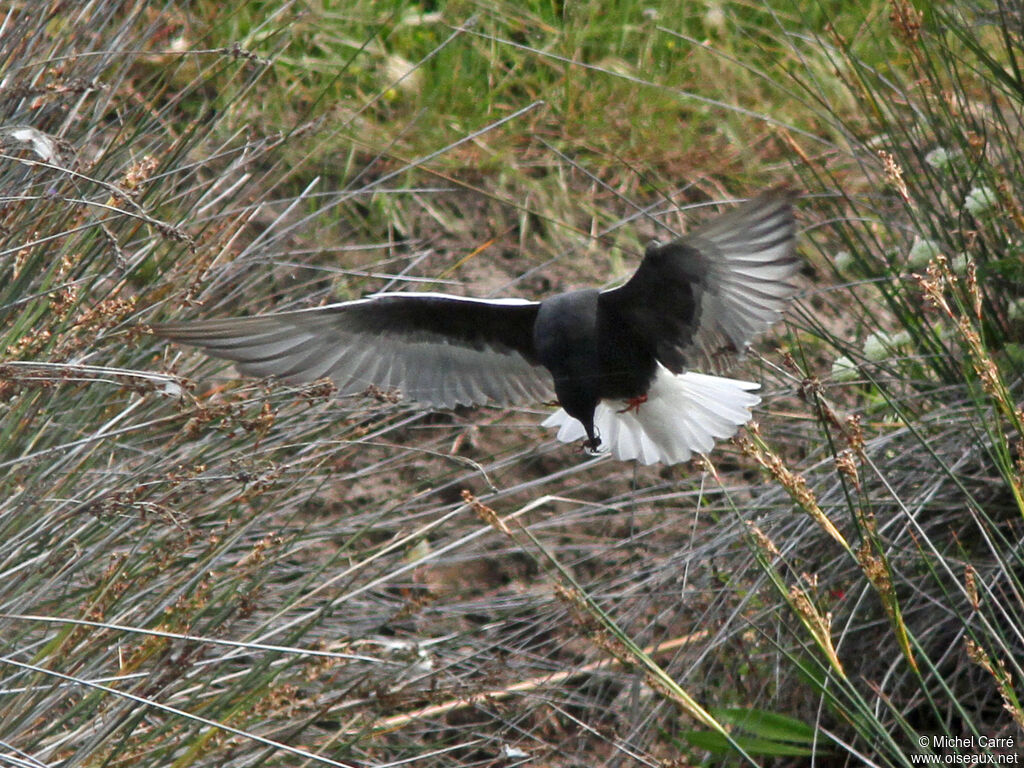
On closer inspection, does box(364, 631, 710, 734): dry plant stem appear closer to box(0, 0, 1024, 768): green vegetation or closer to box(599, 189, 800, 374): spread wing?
box(0, 0, 1024, 768): green vegetation

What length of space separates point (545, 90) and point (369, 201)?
2.11 feet

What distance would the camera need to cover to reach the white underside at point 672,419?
7.66ft

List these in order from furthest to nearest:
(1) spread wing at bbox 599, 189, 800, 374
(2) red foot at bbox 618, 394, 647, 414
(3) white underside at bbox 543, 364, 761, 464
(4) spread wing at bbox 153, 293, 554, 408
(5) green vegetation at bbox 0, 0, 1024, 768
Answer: (2) red foot at bbox 618, 394, 647, 414
(3) white underside at bbox 543, 364, 761, 464
(4) spread wing at bbox 153, 293, 554, 408
(1) spread wing at bbox 599, 189, 800, 374
(5) green vegetation at bbox 0, 0, 1024, 768

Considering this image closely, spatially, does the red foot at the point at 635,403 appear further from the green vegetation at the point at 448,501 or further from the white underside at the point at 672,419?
the green vegetation at the point at 448,501

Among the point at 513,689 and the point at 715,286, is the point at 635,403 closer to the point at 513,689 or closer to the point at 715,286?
the point at 715,286

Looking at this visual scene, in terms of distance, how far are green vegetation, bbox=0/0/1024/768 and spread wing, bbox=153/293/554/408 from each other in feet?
0.28

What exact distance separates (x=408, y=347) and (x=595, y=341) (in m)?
0.42

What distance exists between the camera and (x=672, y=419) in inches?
96.8

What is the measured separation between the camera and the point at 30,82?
6.89 ft

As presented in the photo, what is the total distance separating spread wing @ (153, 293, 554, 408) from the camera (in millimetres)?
2217

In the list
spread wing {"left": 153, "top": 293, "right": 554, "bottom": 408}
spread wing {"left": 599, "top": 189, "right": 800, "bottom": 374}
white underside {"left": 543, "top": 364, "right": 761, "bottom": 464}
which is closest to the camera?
spread wing {"left": 599, "top": 189, "right": 800, "bottom": 374}

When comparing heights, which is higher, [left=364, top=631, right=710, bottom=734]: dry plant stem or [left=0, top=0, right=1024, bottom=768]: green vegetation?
[left=0, top=0, right=1024, bottom=768]: green vegetation

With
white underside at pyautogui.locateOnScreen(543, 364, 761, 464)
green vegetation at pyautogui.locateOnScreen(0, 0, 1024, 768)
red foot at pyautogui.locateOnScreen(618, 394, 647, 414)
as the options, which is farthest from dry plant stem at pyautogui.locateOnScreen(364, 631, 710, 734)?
red foot at pyautogui.locateOnScreen(618, 394, 647, 414)

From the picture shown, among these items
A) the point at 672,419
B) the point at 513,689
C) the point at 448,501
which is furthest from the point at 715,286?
the point at 448,501
